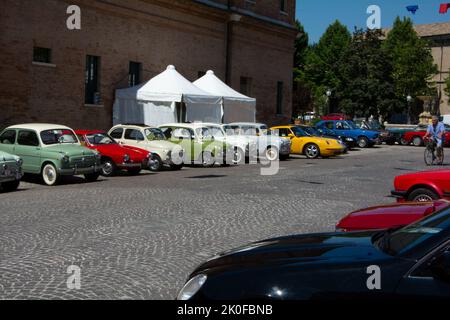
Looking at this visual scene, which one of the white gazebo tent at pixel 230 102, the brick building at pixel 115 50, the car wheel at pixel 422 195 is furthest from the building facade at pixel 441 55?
the car wheel at pixel 422 195

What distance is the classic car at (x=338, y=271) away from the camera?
3244 mm

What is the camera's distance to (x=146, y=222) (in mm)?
9766

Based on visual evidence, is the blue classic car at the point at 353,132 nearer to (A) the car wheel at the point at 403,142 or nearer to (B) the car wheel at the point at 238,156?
(A) the car wheel at the point at 403,142

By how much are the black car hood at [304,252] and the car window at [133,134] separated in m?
16.6

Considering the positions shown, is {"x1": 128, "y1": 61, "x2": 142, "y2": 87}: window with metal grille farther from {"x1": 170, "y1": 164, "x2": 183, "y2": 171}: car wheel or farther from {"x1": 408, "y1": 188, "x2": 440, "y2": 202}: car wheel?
{"x1": 408, "y1": 188, "x2": 440, "y2": 202}: car wheel

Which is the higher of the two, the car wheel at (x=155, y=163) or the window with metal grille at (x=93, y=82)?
the window with metal grille at (x=93, y=82)

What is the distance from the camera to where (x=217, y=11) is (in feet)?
111

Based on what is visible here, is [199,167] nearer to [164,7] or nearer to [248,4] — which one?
[164,7]

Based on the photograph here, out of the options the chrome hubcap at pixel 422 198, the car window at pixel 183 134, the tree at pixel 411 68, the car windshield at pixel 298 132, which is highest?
the tree at pixel 411 68

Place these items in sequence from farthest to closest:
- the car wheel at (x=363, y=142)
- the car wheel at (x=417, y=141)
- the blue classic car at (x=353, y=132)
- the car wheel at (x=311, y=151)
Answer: the car wheel at (x=417, y=141), the car wheel at (x=363, y=142), the blue classic car at (x=353, y=132), the car wheel at (x=311, y=151)

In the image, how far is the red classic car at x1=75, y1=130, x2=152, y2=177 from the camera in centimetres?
1809

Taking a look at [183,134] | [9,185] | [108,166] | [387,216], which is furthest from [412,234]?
[183,134]

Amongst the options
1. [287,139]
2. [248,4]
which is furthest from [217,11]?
[287,139]

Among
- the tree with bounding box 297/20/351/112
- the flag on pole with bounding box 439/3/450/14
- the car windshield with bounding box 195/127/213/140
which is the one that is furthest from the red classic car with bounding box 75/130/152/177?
the tree with bounding box 297/20/351/112
